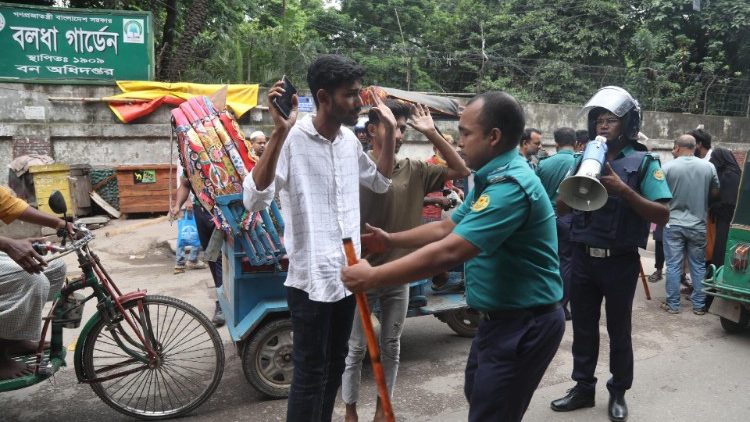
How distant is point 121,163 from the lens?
10.8 meters

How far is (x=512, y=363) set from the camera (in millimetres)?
2193

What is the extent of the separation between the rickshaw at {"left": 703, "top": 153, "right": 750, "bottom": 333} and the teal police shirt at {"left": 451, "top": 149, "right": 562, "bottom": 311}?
12.1 feet

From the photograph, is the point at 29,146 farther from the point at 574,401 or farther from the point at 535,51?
the point at 535,51

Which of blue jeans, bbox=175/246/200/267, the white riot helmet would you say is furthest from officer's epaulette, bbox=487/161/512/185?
blue jeans, bbox=175/246/200/267

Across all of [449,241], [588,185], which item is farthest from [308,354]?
[588,185]

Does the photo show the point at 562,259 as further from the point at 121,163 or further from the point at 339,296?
the point at 121,163

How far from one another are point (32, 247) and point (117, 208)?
8061 mm

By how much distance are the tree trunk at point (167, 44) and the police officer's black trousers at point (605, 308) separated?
39.1 ft

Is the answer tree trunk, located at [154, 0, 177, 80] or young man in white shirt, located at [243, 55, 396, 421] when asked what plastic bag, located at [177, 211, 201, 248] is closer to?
young man in white shirt, located at [243, 55, 396, 421]

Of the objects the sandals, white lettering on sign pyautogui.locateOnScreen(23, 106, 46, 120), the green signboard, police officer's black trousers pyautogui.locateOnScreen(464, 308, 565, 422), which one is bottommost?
the sandals

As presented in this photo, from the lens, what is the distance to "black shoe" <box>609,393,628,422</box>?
349cm

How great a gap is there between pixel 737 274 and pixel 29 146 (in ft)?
35.8

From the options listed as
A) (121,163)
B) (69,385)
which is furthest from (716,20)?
(69,385)

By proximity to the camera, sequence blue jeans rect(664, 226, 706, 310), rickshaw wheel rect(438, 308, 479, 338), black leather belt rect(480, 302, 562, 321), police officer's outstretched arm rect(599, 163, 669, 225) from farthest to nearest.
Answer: blue jeans rect(664, 226, 706, 310) < rickshaw wheel rect(438, 308, 479, 338) < police officer's outstretched arm rect(599, 163, 669, 225) < black leather belt rect(480, 302, 562, 321)
